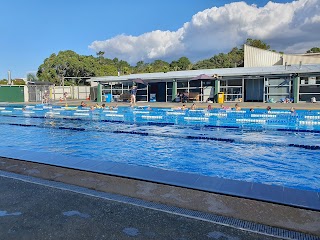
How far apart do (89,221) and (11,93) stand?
3316 centimetres

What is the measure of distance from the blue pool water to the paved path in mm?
3412

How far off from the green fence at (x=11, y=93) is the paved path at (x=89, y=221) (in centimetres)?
3126

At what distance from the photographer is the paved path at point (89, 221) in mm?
2766

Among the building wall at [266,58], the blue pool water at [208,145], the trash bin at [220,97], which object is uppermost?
the building wall at [266,58]

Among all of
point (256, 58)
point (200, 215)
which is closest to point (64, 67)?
point (256, 58)

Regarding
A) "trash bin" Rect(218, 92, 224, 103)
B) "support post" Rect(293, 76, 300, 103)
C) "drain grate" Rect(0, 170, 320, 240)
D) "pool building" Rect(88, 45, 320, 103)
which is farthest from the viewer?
"trash bin" Rect(218, 92, 224, 103)

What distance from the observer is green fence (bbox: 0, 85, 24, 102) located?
31828mm

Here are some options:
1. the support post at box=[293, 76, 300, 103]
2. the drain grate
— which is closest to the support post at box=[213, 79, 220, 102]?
the support post at box=[293, 76, 300, 103]

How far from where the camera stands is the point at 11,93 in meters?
32.0

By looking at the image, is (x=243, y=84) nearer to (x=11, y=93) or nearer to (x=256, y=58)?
(x=256, y=58)

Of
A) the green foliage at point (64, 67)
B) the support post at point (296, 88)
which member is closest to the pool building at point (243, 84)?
the support post at point (296, 88)

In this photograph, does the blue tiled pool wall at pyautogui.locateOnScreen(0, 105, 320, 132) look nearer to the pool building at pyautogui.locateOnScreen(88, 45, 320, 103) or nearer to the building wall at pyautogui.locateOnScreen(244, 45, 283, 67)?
the pool building at pyautogui.locateOnScreen(88, 45, 320, 103)

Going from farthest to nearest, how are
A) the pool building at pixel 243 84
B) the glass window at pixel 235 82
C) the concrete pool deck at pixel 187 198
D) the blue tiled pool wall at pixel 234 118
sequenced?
the glass window at pixel 235 82
the pool building at pixel 243 84
the blue tiled pool wall at pixel 234 118
the concrete pool deck at pixel 187 198

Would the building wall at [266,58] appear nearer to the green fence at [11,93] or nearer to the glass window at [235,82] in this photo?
the glass window at [235,82]
